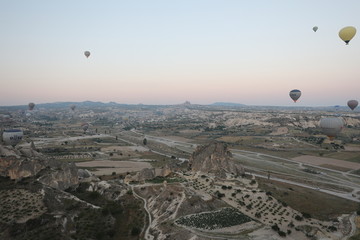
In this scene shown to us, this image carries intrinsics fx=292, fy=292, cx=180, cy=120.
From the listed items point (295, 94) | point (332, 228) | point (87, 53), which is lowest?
point (332, 228)

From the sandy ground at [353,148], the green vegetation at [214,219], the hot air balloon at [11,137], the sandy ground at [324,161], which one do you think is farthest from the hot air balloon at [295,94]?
the hot air balloon at [11,137]

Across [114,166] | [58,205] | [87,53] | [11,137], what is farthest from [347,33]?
[11,137]

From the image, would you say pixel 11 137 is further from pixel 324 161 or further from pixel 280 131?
pixel 280 131

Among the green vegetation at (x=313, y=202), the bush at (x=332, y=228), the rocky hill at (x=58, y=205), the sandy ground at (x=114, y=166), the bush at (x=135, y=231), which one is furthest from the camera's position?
the sandy ground at (x=114, y=166)

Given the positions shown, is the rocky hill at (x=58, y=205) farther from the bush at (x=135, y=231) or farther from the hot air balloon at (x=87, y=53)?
the hot air balloon at (x=87, y=53)

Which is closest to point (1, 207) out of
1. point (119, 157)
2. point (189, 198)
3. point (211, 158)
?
point (189, 198)
